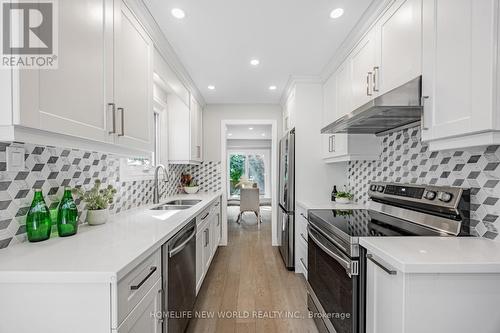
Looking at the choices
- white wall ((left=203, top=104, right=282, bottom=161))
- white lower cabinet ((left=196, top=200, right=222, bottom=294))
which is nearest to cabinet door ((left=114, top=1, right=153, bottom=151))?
white lower cabinet ((left=196, top=200, right=222, bottom=294))

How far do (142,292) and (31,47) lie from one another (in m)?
1.05

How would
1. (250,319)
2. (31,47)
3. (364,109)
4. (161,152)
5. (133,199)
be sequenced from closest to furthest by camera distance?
(31,47), (364,109), (250,319), (133,199), (161,152)

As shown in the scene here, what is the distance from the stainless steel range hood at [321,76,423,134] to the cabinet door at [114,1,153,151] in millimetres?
1472

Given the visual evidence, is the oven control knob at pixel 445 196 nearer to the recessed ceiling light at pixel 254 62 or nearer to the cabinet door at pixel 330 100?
the cabinet door at pixel 330 100

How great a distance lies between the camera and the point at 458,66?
1136 millimetres

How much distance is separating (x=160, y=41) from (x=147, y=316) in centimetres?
205

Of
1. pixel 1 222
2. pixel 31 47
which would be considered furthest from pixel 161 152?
pixel 31 47

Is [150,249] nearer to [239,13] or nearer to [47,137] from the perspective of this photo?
[47,137]

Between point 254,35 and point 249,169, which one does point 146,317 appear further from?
point 249,169

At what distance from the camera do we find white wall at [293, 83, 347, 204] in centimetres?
321

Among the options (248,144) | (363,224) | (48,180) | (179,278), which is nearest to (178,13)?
(48,180)

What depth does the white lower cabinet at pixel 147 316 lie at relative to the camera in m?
1.01

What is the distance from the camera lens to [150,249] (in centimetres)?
119

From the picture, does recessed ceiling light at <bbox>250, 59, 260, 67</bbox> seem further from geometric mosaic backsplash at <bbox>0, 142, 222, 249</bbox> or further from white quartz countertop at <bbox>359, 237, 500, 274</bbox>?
white quartz countertop at <bbox>359, 237, 500, 274</bbox>
